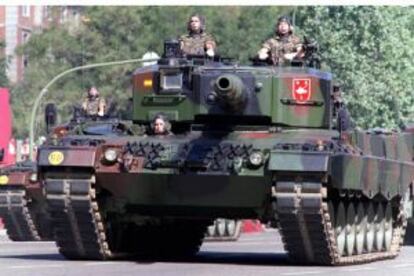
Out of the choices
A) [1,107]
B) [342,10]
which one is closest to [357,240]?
[1,107]

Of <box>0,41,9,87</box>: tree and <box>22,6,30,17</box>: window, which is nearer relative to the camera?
<box>0,41,9,87</box>: tree

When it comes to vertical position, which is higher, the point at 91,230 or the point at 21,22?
the point at 21,22

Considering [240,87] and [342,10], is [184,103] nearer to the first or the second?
[240,87]

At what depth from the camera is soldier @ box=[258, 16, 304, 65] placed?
2325 centimetres

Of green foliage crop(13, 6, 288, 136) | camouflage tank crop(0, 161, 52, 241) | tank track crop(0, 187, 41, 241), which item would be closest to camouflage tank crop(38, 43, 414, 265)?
camouflage tank crop(0, 161, 52, 241)

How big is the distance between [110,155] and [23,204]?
24.4 ft

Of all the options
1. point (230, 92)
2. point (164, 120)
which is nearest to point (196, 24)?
point (164, 120)

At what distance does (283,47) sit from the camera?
23.3 meters

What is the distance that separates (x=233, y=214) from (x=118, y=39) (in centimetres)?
4648

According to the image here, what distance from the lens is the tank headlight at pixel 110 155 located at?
2150cm

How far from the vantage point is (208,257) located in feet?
82.0

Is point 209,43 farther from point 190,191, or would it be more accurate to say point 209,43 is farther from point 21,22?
point 21,22

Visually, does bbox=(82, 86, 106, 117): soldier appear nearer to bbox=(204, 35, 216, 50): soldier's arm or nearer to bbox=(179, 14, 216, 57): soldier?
bbox=(179, 14, 216, 57): soldier

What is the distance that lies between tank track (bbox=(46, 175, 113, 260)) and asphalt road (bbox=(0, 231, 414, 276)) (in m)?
0.23
